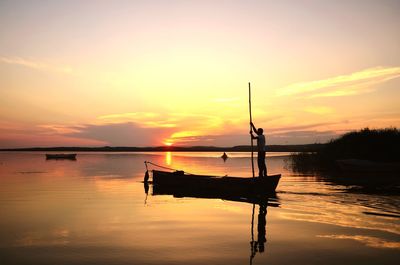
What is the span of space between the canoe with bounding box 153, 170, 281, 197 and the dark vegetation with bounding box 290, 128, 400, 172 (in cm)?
2283

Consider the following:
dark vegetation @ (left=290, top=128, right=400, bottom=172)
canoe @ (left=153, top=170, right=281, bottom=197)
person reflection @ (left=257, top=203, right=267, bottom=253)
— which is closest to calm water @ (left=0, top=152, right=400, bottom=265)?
person reflection @ (left=257, top=203, right=267, bottom=253)

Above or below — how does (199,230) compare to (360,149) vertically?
below

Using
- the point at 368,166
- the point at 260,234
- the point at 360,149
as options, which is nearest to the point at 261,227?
the point at 260,234

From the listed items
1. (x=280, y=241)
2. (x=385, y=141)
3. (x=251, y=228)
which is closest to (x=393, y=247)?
(x=280, y=241)

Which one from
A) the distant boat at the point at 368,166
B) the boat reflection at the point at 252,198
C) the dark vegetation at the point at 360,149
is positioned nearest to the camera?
the boat reflection at the point at 252,198

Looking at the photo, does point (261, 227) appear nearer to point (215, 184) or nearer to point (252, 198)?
point (252, 198)

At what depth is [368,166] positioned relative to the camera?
40750mm

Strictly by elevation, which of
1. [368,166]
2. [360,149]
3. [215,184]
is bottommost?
[215,184]

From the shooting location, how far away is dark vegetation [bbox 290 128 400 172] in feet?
148

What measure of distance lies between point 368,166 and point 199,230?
32020 millimetres

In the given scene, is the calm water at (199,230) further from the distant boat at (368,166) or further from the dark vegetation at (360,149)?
the dark vegetation at (360,149)

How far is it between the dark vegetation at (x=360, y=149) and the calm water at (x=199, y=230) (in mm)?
25563

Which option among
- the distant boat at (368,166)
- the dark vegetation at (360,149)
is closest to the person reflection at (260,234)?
the distant boat at (368,166)

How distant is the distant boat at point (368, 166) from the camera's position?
39750 millimetres
